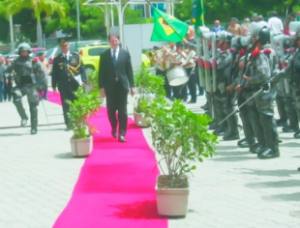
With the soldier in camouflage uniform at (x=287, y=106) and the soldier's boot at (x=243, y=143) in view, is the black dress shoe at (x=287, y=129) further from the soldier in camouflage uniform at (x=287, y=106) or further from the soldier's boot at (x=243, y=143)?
the soldier's boot at (x=243, y=143)

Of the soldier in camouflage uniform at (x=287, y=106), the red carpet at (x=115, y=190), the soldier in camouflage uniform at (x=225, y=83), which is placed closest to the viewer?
the red carpet at (x=115, y=190)

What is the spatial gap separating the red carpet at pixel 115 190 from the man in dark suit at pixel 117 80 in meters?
0.51

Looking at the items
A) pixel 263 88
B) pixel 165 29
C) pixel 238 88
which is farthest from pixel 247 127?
pixel 165 29

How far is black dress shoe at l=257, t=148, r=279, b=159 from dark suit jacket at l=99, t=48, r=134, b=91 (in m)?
3.67

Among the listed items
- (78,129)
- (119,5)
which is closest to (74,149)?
(78,129)

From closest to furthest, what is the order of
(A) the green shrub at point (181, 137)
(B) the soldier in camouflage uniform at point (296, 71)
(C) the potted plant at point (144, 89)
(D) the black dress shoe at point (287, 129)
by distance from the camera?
1. (A) the green shrub at point (181, 137)
2. (B) the soldier in camouflage uniform at point (296, 71)
3. (D) the black dress shoe at point (287, 129)
4. (C) the potted plant at point (144, 89)

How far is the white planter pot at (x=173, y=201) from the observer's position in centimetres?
949

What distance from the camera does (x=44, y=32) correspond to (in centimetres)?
8106

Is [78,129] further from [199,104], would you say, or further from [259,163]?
[199,104]

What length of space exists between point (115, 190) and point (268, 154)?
126 inches

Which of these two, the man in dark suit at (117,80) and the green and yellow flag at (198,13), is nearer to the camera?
the man in dark suit at (117,80)

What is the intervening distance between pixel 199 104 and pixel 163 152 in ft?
52.9

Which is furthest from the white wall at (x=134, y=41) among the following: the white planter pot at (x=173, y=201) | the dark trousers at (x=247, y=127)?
the white planter pot at (x=173, y=201)

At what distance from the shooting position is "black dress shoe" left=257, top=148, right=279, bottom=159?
45.3 ft
